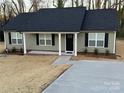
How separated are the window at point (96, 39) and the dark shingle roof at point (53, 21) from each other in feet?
5.89

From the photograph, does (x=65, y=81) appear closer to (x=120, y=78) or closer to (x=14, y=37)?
(x=120, y=78)

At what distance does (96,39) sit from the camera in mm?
17672

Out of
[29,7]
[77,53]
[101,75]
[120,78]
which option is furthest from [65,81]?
[29,7]

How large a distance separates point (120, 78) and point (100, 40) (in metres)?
8.09

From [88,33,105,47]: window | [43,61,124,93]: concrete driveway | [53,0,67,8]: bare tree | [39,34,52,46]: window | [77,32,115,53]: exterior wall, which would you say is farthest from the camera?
[53,0,67,8]: bare tree

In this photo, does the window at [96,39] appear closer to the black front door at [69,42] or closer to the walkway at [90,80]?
the black front door at [69,42]

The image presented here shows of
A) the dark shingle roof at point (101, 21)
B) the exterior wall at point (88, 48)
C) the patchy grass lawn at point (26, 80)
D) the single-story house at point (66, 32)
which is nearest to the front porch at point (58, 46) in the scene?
the single-story house at point (66, 32)

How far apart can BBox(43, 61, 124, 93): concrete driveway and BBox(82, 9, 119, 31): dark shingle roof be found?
5656 mm

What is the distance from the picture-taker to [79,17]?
1878 cm

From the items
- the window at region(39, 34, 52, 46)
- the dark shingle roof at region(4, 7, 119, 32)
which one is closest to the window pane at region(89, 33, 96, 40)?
the dark shingle roof at region(4, 7, 119, 32)

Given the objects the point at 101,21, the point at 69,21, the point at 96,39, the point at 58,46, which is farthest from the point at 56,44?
the point at 101,21

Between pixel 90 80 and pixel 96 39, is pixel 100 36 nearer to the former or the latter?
pixel 96 39

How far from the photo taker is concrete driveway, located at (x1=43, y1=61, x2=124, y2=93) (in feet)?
26.8

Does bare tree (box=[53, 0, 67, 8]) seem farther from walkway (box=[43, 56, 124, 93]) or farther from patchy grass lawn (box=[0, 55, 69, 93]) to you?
patchy grass lawn (box=[0, 55, 69, 93])
